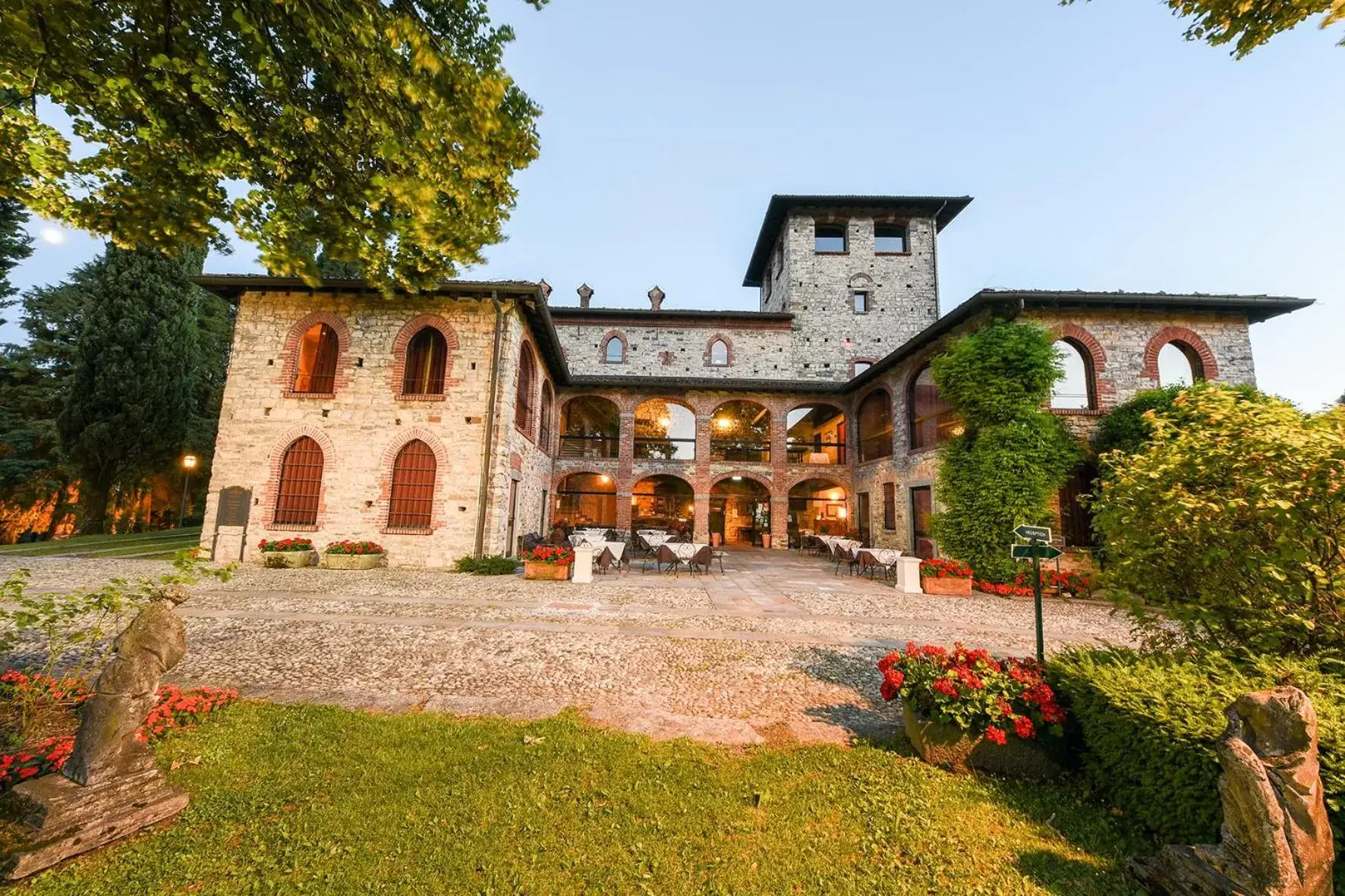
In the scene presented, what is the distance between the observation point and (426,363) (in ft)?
38.4

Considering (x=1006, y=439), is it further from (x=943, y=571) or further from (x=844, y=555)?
(x=844, y=555)

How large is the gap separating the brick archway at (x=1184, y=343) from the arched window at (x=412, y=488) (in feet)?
55.8

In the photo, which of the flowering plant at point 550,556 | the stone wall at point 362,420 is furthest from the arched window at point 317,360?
the flowering plant at point 550,556

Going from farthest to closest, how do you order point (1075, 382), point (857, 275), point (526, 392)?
1. point (857, 275)
2. point (526, 392)
3. point (1075, 382)

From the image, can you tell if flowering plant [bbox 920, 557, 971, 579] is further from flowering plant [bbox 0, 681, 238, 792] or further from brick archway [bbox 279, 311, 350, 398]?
brick archway [bbox 279, 311, 350, 398]

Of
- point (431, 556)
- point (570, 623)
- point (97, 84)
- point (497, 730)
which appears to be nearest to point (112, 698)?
point (497, 730)

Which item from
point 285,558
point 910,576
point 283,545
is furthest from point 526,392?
point 910,576

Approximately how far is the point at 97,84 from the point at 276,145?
129cm

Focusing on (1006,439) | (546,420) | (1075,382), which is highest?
(1075,382)

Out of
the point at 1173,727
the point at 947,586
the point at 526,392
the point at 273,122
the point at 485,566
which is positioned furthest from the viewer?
the point at 526,392

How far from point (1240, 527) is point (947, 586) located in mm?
7267

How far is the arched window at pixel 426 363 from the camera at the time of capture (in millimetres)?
11609

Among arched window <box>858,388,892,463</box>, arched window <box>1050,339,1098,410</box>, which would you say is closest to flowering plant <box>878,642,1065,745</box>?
arched window <box>1050,339,1098,410</box>

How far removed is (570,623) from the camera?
646 centimetres
